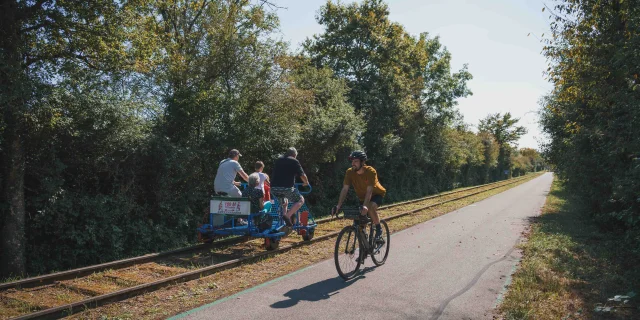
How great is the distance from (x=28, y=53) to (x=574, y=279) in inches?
422

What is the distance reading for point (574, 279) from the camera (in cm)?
688

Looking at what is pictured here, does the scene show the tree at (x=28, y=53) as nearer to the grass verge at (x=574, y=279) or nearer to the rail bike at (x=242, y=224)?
the rail bike at (x=242, y=224)

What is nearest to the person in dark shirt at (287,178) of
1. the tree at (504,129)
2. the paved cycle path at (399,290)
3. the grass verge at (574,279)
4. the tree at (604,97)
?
the paved cycle path at (399,290)

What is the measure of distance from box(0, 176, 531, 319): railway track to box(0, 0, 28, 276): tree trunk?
5.07 ft

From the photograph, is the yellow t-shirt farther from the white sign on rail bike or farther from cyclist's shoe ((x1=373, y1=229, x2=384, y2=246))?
the white sign on rail bike

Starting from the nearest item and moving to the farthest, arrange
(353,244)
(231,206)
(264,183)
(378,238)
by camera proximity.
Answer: (353,244)
(378,238)
(231,206)
(264,183)

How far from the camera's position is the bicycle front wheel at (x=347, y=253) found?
655cm

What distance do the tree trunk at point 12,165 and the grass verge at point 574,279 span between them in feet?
26.5

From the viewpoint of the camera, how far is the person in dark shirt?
29.3 ft

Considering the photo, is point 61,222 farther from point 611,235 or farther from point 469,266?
point 611,235

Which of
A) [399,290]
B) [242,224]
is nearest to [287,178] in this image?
[242,224]

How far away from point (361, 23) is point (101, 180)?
23430mm

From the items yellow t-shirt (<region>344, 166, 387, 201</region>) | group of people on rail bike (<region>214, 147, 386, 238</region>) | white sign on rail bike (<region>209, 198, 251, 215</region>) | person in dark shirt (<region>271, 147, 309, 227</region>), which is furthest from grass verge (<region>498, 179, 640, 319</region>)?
white sign on rail bike (<region>209, 198, 251, 215</region>)

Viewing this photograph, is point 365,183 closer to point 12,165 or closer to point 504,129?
point 12,165
